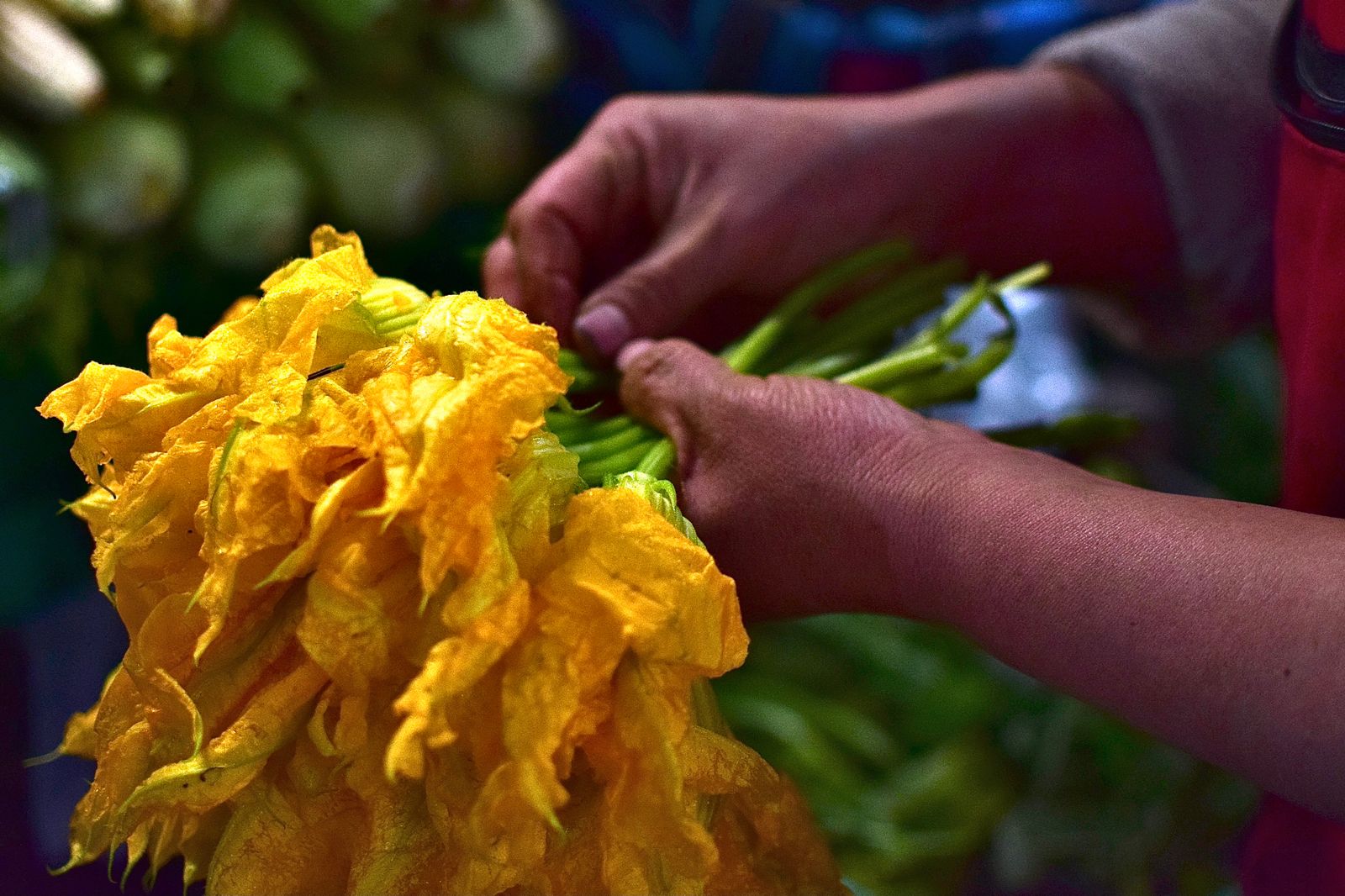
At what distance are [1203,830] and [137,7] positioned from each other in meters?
1.79

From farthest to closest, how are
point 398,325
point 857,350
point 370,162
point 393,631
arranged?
point 370,162, point 857,350, point 398,325, point 393,631

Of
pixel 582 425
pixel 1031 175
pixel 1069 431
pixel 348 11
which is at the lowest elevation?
pixel 1069 431

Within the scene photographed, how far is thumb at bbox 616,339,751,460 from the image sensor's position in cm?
88

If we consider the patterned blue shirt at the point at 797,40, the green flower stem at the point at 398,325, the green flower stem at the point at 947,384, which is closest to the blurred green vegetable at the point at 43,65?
the patterned blue shirt at the point at 797,40

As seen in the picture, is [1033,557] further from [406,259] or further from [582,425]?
[406,259]

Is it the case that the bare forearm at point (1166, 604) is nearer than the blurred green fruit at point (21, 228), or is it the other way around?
the bare forearm at point (1166, 604)

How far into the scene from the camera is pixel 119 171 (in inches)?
52.1

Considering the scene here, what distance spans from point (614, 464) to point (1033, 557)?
32 centimetres

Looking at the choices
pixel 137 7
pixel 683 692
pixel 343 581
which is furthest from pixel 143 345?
pixel 683 692

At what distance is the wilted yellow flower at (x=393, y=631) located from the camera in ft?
1.99

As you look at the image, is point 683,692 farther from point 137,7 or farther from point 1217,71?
point 137,7

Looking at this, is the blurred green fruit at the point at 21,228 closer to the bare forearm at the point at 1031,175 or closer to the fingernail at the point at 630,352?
the fingernail at the point at 630,352

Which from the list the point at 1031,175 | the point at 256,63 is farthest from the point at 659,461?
the point at 256,63

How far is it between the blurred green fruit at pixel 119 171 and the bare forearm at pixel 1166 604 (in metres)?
1.09
